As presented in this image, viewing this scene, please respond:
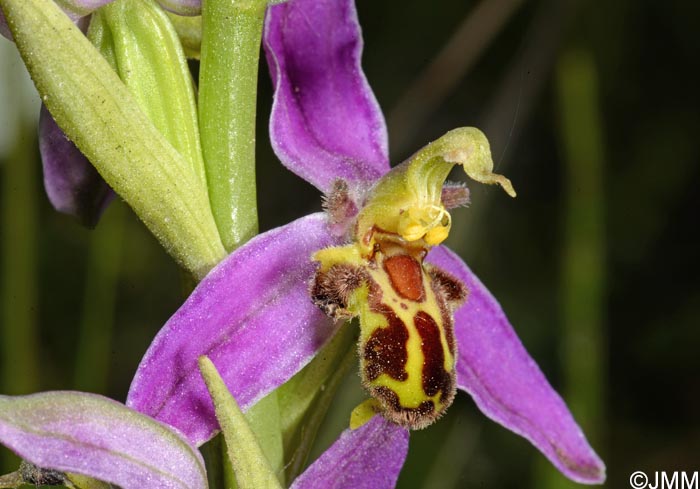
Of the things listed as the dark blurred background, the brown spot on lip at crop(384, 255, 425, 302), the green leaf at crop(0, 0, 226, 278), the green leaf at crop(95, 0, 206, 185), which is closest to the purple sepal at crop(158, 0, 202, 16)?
the green leaf at crop(95, 0, 206, 185)

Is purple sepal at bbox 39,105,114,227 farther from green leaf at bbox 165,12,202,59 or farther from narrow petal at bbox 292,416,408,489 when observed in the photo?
narrow petal at bbox 292,416,408,489

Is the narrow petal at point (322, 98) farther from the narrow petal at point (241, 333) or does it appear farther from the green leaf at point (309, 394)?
the green leaf at point (309, 394)

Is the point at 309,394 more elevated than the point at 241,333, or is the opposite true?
the point at 241,333

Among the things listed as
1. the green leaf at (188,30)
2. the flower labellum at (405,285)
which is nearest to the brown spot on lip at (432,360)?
the flower labellum at (405,285)

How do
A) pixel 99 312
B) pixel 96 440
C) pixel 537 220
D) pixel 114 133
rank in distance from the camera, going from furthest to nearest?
pixel 537 220 < pixel 99 312 < pixel 114 133 < pixel 96 440

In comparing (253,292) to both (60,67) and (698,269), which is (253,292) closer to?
(60,67)

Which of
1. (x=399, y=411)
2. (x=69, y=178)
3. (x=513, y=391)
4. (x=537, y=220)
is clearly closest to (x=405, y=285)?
(x=399, y=411)

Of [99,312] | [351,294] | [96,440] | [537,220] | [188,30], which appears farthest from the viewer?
[537,220]

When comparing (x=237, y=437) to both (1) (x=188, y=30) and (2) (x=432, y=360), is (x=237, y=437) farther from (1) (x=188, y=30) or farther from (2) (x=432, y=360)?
(1) (x=188, y=30)
